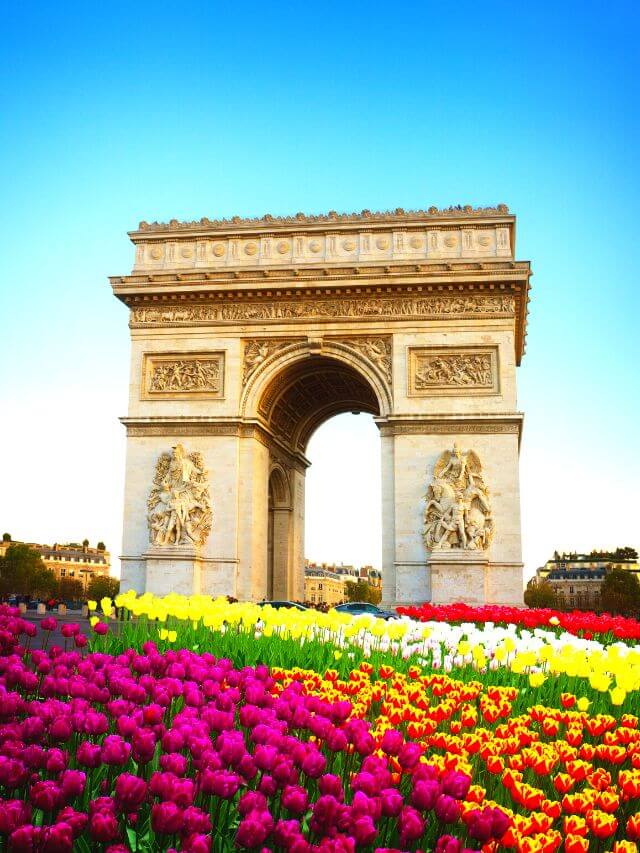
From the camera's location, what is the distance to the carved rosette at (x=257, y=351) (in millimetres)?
30922

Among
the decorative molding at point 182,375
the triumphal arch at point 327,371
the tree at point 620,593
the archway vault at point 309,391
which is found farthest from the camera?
the tree at point 620,593

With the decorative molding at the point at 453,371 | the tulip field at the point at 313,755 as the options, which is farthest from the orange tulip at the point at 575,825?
the decorative molding at the point at 453,371

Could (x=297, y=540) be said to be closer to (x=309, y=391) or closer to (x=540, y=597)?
(x=309, y=391)

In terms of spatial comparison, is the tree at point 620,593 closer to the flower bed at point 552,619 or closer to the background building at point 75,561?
the flower bed at point 552,619

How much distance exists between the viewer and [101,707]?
6.75 m

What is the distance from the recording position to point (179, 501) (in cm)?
2966

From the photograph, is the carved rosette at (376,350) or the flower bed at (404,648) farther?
the carved rosette at (376,350)

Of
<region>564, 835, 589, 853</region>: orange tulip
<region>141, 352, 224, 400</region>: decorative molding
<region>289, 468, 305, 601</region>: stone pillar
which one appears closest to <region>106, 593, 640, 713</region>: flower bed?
<region>564, 835, 589, 853</region>: orange tulip

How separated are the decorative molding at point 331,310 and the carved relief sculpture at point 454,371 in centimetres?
124

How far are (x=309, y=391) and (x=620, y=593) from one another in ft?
212

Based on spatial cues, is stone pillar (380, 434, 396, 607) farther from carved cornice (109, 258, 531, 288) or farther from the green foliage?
the green foliage

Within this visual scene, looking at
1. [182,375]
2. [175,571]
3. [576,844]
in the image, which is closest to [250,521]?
[175,571]

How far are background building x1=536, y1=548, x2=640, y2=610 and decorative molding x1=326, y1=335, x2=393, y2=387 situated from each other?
9843 cm

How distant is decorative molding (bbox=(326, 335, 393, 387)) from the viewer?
3012 cm
